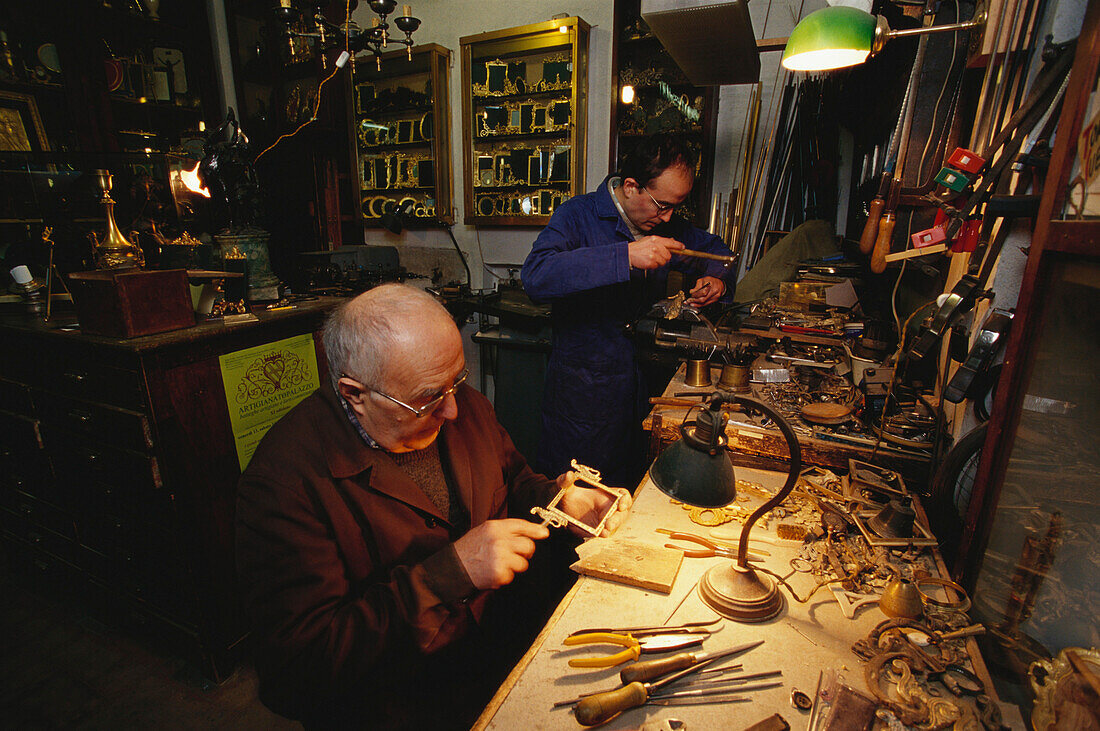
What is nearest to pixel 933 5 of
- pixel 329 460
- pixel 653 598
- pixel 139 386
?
pixel 653 598

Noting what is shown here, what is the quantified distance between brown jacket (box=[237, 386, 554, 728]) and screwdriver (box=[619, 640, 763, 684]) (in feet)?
1.45

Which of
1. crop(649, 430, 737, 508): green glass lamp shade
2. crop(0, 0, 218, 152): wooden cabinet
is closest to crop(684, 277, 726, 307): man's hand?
crop(649, 430, 737, 508): green glass lamp shade

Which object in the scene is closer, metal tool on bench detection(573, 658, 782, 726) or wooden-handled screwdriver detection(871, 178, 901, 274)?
metal tool on bench detection(573, 658, 782, 726)

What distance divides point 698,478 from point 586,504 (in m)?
0.60

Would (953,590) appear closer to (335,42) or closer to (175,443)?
(175,443)

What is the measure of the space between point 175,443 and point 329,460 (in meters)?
1.34

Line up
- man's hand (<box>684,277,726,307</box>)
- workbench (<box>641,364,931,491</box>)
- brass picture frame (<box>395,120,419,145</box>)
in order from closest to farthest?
workbench (<box>641,364,931,491</box>)
man's hand (<box>684,277,726,307</box>)
brass picture frame (<box>395,120,419,145</box>)

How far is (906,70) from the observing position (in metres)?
2.64

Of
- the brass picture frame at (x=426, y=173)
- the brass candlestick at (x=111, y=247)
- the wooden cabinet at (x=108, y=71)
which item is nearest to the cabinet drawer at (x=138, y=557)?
the brass candlestick at (x=111, y=247)

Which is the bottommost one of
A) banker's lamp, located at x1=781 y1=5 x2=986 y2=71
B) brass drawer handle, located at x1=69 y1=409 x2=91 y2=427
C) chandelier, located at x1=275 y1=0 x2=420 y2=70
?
brass drawer handle, located at x1=69 y1=409 x2=91 y2=427

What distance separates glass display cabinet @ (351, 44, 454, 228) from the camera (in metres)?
4.67

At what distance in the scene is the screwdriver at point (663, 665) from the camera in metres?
1.10

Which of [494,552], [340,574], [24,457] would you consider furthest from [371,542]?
[24,457]

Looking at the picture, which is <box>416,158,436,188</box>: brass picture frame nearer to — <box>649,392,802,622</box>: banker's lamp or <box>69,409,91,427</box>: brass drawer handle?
<box>69,409,91,427</box>: brass drawer handle
